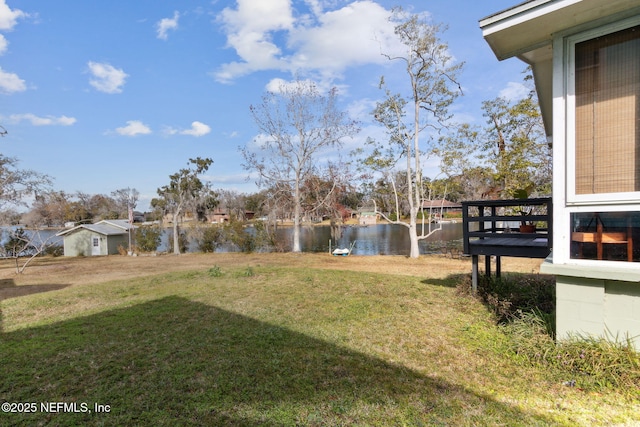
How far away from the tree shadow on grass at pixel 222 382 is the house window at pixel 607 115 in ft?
6.92

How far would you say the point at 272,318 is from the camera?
467 centimetres

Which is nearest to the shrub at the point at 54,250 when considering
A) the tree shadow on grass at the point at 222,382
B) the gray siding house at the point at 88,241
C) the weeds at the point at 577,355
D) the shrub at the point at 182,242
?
the gray siding house at the point at 88,241

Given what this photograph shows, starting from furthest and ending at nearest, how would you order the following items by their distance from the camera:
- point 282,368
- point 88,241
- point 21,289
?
point 88,241, point 21,289, point 282,368

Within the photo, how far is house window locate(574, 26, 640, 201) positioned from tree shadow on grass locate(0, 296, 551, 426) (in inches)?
83.0

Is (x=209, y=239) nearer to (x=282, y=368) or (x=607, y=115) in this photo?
(x=282, y=368)

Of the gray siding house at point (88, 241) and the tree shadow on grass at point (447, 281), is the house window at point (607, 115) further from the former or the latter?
the gray siding house at point (88, 241)

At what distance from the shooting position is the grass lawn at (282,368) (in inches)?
90.7

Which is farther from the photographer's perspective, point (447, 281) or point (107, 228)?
point (107, 228)

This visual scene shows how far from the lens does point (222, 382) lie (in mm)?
2791

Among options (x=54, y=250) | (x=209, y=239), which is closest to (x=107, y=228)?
(x=54, y=250)

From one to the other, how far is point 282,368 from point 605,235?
3239 mm

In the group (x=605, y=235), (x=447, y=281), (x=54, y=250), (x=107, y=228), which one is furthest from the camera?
(x=107, y=228)

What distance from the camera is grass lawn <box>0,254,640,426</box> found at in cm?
230

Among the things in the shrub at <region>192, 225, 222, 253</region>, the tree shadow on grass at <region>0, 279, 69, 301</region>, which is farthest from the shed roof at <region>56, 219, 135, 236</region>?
the tree shadow on grass at <region>0, 279, 69, 301</region>
